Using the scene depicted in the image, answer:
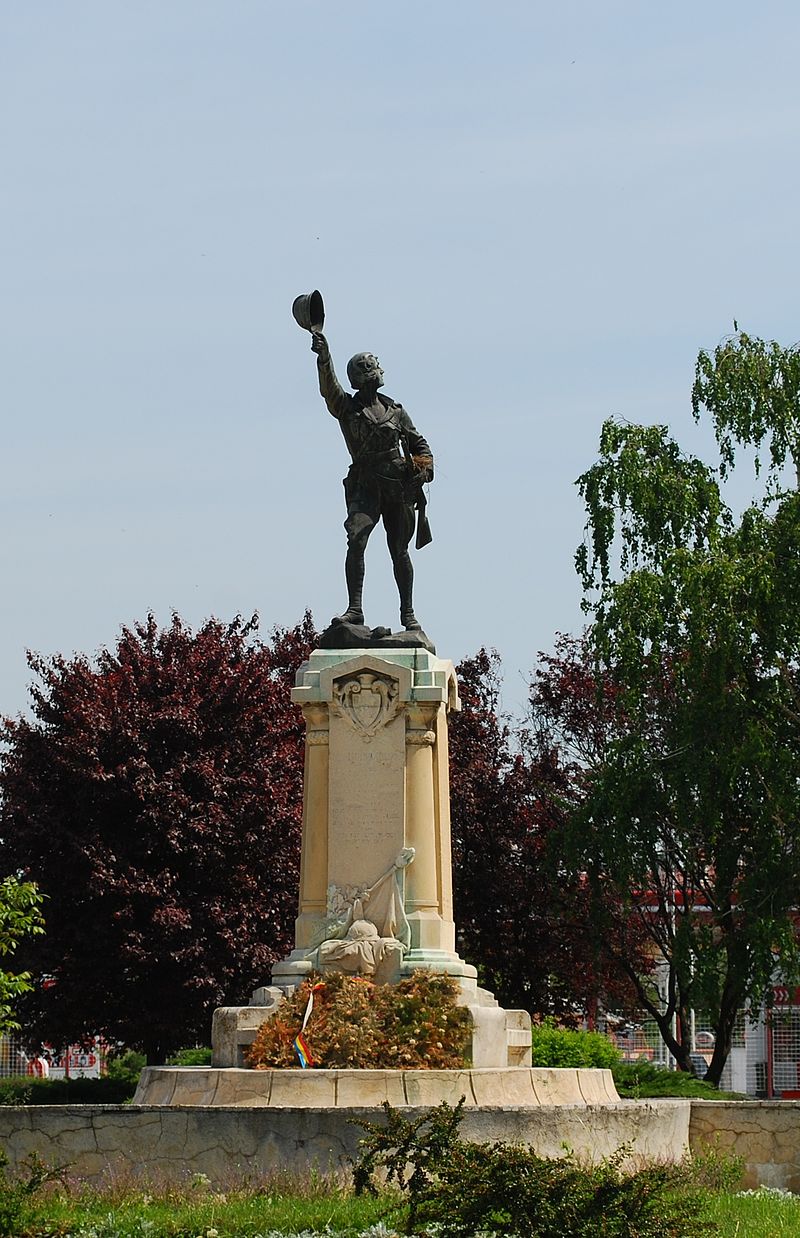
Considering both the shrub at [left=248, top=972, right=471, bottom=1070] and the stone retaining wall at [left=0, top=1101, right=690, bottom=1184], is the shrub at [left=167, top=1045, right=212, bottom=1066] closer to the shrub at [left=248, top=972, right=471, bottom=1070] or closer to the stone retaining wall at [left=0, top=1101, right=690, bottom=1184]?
the shrub at [left=248, top=972, right=471, bottom=1070]

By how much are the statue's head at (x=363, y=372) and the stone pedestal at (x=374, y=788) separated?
2709mm

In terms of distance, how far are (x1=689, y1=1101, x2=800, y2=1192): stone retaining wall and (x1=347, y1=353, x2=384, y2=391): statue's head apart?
24.1 ft

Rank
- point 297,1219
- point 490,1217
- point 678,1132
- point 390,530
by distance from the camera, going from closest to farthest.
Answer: point 490,1217 → point 297,1219 → point 678,1132 → point 390,530

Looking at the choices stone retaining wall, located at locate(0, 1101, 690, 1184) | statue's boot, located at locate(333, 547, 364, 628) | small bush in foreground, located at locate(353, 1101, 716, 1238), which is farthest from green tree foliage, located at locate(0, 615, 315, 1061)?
small bush in foreground, located at locate(353, 1101, 716, 1238)

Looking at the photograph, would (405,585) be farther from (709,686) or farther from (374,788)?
(709,686)

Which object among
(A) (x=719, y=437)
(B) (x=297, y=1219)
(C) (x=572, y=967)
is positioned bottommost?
(B) (x=297, y=1219)

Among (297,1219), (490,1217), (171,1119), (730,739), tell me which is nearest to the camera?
(490,1217)

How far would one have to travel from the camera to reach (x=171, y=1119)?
13.5 m

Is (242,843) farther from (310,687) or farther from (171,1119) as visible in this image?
(171,1119)

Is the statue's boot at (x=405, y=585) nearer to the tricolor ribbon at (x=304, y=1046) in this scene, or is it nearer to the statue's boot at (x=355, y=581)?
the statue's boot at (x=355, y=581)

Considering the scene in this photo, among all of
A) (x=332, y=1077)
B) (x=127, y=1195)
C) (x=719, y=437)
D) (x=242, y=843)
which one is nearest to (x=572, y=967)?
(x=242, y=843)

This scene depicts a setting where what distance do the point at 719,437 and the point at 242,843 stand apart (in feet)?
30.8

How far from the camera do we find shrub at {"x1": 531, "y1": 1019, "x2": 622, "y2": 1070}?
72.8ft

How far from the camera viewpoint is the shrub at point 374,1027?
15.5 m
